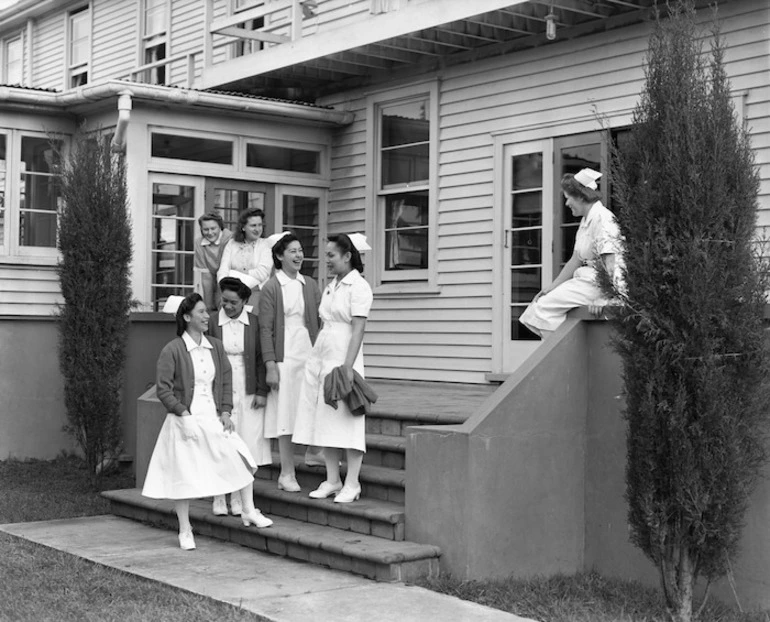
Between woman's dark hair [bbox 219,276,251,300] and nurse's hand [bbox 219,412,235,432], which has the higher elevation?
woman's dark hair [bbox 219,276,251,300]

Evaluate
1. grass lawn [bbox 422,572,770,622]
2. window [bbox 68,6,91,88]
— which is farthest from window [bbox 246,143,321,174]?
window [bbox 68,6,91,88]

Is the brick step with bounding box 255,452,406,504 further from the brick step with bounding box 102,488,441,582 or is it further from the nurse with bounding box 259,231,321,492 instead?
the brick step with bounding box 102,488,441,582

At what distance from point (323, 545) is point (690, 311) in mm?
2743

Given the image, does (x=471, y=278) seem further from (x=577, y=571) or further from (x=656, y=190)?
(x=656, y=190)

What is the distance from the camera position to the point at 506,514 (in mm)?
7348

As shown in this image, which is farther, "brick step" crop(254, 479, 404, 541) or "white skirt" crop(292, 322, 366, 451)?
"white skirt" crop(292, 322, 366, 451)

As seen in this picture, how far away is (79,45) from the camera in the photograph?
2108 centimetres

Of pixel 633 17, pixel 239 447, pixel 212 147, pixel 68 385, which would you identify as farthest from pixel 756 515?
pixel 212 147

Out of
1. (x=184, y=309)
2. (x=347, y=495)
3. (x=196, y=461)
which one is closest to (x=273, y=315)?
(x=184, y=309)

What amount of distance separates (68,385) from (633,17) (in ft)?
→ 21.1

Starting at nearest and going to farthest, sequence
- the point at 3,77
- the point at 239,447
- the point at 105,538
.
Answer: the point at 239,447, the point at 105,538, the point at 3,77

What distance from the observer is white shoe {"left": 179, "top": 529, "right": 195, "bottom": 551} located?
8109mm

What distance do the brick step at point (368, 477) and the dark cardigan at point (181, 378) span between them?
0.97 metres

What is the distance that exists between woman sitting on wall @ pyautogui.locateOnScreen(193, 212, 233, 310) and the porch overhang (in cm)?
285
